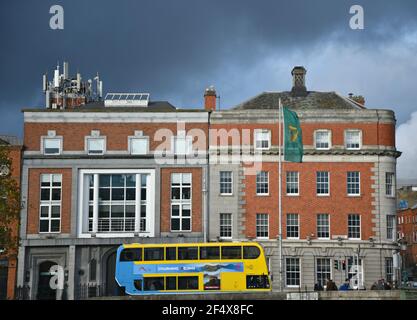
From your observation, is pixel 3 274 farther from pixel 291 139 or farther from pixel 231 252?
pixel 291 139

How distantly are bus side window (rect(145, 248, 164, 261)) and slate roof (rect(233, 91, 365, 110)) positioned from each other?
19191mm

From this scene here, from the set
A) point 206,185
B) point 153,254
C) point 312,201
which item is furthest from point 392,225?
point 153,254

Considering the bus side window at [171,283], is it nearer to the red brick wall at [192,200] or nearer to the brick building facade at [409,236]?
the red brick wall at [192,200]

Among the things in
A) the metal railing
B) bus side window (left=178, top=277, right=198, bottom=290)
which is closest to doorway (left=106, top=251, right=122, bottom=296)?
the metal railing

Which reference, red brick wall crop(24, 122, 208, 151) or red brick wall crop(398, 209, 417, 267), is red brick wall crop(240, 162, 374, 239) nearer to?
red brick wall crop(24, 122, 208, 151)

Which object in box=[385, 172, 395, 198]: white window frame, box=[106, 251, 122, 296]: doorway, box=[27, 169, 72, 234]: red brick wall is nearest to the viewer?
box=[106, 251, 122, 296]: doorway

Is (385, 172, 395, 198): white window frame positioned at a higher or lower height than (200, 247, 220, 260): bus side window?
higher

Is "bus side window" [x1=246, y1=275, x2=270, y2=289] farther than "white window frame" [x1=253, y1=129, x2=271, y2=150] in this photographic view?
No

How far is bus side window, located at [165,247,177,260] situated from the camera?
122ft

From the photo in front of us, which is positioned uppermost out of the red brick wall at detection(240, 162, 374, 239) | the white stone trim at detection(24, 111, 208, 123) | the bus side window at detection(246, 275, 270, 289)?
the white stone trim at detection(24, 111, 208, 123)

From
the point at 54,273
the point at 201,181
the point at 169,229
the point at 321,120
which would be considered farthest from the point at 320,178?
the point at 54,273

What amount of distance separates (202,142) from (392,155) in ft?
50.5
